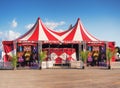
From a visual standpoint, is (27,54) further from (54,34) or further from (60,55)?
(54,34)

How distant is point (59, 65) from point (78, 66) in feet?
15.2

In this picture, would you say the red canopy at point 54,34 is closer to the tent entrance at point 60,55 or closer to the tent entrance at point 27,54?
the tent entrance at point 60,55

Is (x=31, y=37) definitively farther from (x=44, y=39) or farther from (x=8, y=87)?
(x=8, y=87)

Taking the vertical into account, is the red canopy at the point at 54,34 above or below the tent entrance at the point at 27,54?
above

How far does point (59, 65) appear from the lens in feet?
134

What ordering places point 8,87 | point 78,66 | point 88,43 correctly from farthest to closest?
point 88,43 < point 78,66 < point 8,87

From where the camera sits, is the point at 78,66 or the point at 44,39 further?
the point at 44,39

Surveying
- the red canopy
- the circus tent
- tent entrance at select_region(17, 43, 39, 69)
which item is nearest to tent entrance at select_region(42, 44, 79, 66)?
the circus tent

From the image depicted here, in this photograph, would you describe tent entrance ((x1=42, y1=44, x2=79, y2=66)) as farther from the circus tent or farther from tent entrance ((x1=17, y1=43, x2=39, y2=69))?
tent entrance ((x1=17, y1=43, x2=39, y2=69))

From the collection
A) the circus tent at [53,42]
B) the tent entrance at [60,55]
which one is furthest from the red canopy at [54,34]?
the tent entrance at [60,55]

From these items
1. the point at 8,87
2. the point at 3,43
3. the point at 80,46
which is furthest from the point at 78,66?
the point at 8,87

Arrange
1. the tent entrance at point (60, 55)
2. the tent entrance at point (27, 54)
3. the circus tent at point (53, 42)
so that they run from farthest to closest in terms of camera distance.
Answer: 1. the tent entrance at point (60, 55)
2. the tent entrance at point (27, 54)
3. the circus tent at point (53, 42)

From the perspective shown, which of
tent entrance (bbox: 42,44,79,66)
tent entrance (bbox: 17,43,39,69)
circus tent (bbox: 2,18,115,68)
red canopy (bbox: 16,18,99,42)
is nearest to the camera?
circus tent (bbox: 2,18,115,68)

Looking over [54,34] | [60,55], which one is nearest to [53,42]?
[60,55]
